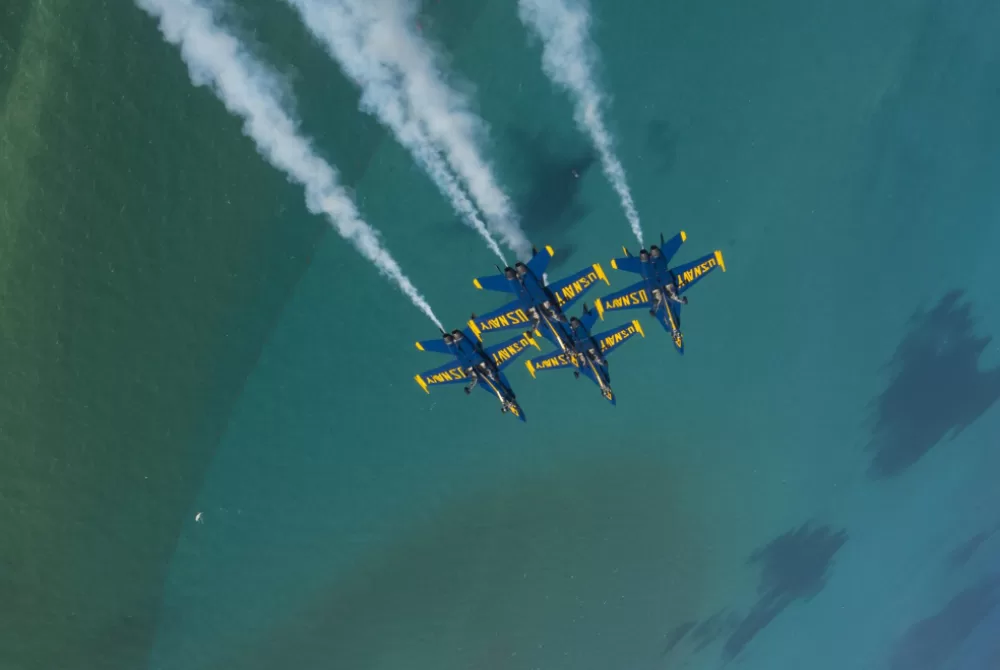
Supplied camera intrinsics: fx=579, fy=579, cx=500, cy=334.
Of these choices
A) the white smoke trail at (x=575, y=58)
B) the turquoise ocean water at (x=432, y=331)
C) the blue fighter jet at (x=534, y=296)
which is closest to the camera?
the blue fighter jet at (x=534, y=296)

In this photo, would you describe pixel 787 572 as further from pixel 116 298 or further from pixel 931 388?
pixel 116 298

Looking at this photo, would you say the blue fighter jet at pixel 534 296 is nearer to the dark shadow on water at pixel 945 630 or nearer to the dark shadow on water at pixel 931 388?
the dark shadow on water at pixel 931 388

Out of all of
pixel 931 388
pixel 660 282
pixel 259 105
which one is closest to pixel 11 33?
pixel 259 105

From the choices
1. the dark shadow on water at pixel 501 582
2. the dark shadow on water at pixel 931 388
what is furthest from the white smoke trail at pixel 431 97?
the dark shadow on water at pixel 931 388

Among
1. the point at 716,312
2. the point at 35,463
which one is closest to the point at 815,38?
the point at 716,312

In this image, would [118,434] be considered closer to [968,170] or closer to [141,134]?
[141,134]

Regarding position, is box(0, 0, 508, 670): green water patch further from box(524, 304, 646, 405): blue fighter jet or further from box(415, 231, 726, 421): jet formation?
box(524, 304, 646, 405): blue fighter jet
